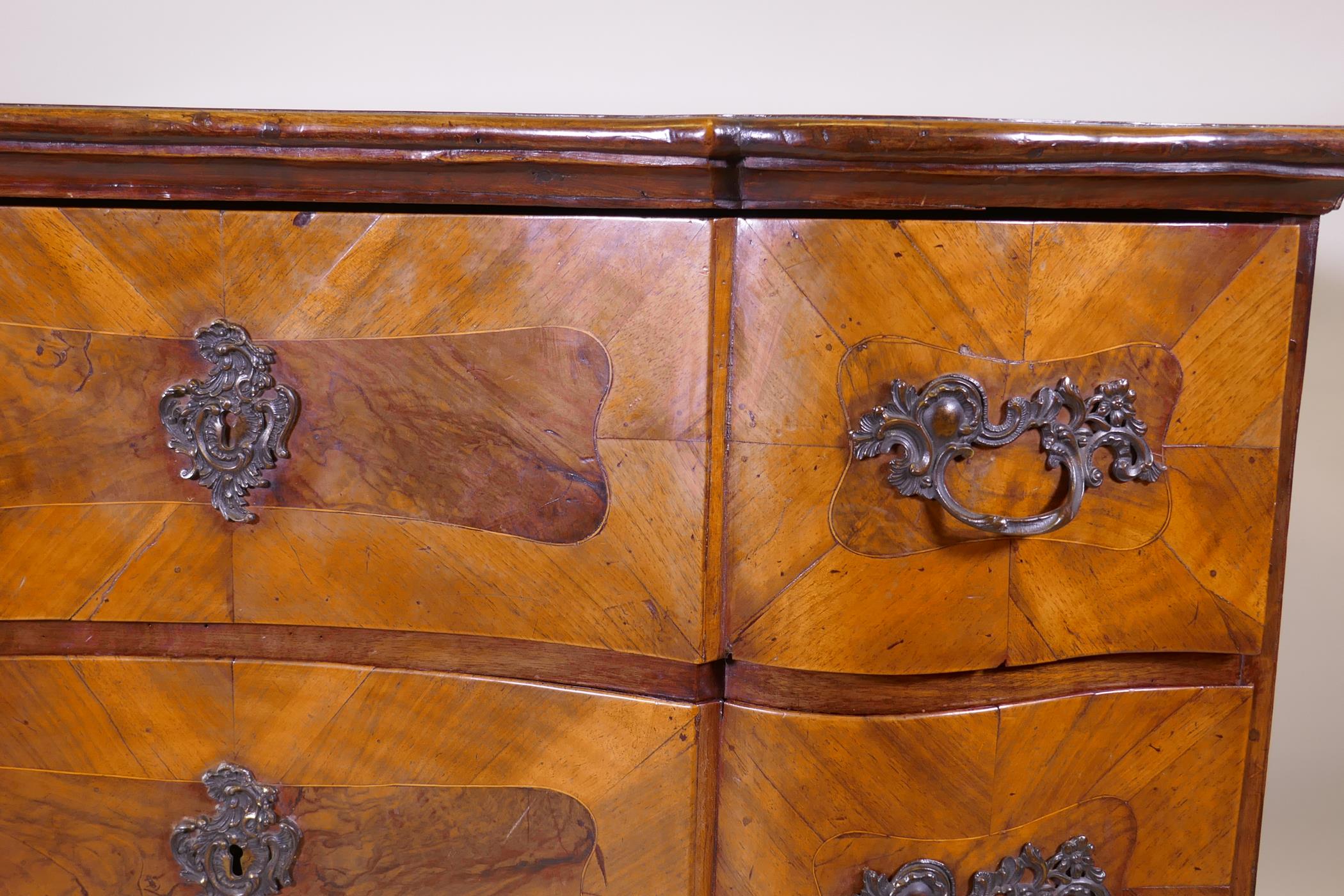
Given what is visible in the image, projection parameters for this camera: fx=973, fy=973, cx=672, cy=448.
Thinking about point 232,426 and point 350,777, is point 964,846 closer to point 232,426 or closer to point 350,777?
point 350,777

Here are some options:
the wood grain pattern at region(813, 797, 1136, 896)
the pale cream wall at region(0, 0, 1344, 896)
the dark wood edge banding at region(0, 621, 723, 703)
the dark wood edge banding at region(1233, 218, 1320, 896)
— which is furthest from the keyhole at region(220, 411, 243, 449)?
the pale cream wall at region(0, 0, 1344, 896)

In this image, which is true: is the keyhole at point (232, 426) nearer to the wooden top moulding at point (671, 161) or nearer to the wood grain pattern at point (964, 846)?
the wooden top moulding at point (671, 161)

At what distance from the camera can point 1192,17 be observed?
4.33ft

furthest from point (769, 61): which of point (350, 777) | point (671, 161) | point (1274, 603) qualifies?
point (350, 777)

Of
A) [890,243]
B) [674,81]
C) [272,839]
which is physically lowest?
[272,839]

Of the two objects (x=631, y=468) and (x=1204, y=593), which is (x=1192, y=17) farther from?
(x=631, y=468)

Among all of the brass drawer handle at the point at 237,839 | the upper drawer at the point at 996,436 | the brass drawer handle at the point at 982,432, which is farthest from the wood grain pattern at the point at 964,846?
the brass drawer handle at the point at 237,839

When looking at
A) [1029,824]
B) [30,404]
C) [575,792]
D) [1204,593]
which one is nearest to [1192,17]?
[1204,593]

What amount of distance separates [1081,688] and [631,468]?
36 centimetres

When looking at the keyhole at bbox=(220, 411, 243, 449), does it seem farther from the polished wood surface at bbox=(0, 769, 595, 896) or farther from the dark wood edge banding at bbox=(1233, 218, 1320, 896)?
the dark wood edge banding at bbox=(1233, 218, 1320, 896)

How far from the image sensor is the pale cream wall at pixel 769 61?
1.32m

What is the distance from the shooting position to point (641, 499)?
0.63m

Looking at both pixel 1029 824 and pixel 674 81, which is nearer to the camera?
pixel 1029 824

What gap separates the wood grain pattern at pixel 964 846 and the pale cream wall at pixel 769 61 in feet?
2.90
